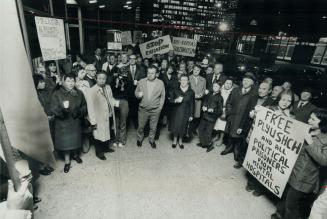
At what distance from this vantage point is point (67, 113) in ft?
14.3

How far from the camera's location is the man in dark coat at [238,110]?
17.3ft

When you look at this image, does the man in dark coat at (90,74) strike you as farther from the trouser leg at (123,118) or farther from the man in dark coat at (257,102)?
the man in dark coat at (257,102)

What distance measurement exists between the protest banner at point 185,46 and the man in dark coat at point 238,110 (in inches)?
122

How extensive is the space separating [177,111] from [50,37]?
3271 millimetres

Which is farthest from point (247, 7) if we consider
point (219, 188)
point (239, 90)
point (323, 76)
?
point (219, 188)

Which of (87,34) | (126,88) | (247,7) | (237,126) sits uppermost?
(247,7)

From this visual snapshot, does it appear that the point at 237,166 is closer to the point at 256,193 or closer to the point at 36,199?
the point at 256,193

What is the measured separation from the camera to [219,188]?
15.2ft

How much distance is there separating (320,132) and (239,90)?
Result: 2.46m

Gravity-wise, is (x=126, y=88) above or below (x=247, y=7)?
below

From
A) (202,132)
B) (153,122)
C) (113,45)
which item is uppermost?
(113,45)

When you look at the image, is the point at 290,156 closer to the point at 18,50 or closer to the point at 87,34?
the point at 18,50

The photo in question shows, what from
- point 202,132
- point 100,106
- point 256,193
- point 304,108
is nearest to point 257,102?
point 304,108

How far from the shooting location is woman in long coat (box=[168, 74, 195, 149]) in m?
5.59
